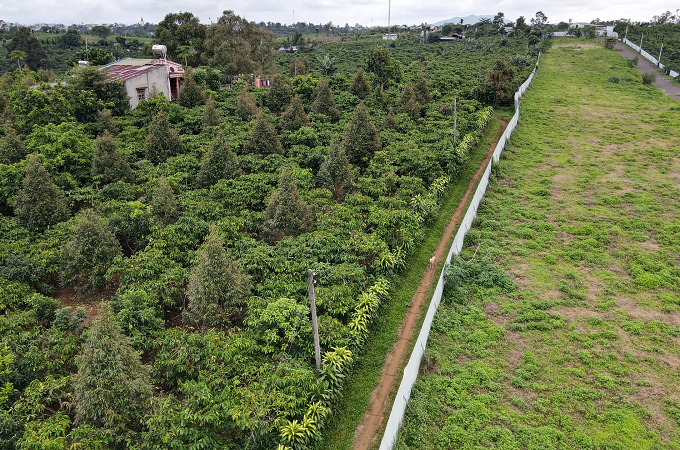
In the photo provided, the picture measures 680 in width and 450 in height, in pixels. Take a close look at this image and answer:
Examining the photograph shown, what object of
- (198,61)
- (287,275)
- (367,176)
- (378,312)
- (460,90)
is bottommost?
(378,312)

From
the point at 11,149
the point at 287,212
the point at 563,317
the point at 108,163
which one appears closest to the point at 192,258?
the point at 287,212

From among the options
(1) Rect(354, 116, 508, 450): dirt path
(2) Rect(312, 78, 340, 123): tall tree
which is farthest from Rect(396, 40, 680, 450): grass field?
(2) Rect(312, 78, 340, 123): tall tree

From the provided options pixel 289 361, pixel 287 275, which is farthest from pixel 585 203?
pixel 289 361

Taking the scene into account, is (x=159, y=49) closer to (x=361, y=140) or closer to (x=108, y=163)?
(x=108, y=163)

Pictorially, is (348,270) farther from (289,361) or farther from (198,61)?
(198,61)

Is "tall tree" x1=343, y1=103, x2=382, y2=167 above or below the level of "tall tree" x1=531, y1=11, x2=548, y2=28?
below

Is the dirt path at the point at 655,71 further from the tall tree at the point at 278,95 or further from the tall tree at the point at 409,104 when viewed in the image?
the tall tree at the point at 278,95

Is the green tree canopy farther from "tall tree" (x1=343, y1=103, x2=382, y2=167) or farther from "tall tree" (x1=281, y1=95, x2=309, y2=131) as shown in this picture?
"tall tree" (x1=343, y1=103, x2=382, y2=167)
